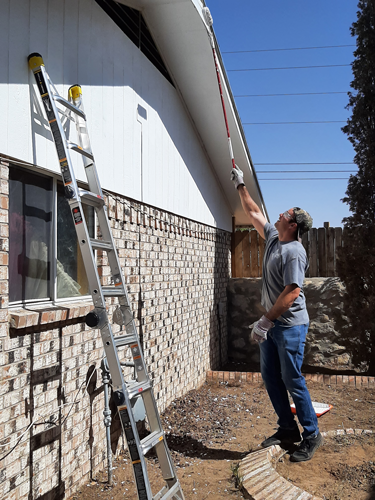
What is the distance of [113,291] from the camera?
322 centimetres

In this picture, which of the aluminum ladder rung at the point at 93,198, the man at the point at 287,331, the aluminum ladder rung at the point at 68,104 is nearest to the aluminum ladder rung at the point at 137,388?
the man at the point at 287,331

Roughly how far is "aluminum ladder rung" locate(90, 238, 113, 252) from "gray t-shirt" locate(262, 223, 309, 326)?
168cm

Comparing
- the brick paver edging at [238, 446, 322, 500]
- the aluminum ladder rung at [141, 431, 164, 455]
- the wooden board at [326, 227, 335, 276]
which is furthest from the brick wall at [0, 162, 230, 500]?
the wooden board at [326, 227, 335, 276]

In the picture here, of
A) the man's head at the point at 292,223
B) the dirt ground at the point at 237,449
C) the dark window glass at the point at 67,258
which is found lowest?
the dirt ground at the point at 237,449

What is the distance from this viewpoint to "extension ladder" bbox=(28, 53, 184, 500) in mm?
2822

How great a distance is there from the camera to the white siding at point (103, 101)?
3.10 metres

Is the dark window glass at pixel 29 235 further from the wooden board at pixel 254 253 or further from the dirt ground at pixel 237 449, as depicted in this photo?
the wooden board at pixel 254 253

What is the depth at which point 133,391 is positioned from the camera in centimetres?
302

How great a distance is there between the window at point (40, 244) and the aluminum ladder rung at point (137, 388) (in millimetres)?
990

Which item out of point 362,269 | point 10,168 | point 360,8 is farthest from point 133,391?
point 360,8

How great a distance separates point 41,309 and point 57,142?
4.03 ft

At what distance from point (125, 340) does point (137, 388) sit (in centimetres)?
34

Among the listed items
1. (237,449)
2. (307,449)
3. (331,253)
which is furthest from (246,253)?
(307,449)

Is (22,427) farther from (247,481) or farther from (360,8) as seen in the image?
(360,8)
